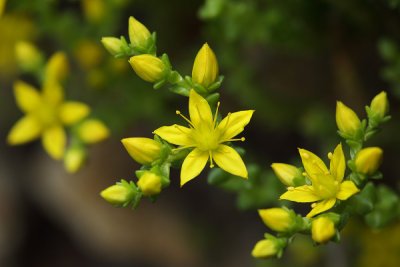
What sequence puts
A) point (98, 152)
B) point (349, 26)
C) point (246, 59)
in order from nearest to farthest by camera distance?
point (349, 26)
point (246, 59)
point (98, 152)

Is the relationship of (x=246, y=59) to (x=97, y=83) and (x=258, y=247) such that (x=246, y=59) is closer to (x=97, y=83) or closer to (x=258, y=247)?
(x=97, y=83)

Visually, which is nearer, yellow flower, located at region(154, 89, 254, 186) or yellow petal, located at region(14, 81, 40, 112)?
yellow flower, located at region(154, 89, 254, 186)

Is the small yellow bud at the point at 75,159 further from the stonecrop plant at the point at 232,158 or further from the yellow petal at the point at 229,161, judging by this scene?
the yellow petal at the point at 229,161

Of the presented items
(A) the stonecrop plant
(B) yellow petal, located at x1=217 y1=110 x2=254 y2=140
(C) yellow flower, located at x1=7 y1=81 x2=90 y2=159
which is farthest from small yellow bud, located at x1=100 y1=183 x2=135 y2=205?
(C) yellow flower, located at x1=7 y1=81 x2=90 y2=159

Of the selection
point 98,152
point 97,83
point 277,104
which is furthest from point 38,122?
point 277,104

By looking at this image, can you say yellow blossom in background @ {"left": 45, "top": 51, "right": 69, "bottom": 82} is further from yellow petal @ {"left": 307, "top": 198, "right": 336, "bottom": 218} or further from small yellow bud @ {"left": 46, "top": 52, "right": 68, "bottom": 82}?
yellow petal @ {"left": 307, "top": 198, "right": 336, "bottom": 218}

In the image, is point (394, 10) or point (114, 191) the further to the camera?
point (394, 10)

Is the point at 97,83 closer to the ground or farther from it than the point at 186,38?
closer to the ground

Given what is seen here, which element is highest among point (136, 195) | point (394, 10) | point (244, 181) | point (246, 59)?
point (246, 59)

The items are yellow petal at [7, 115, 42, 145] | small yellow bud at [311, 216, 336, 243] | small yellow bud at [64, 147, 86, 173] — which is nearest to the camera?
small yellow bud at [311, 216, 336, 243]
